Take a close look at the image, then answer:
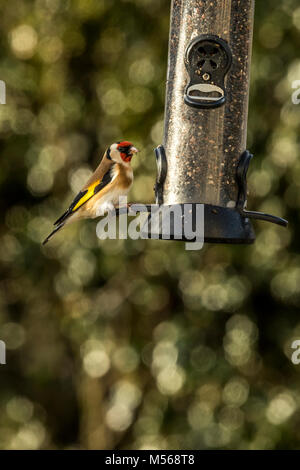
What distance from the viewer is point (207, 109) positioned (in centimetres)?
429

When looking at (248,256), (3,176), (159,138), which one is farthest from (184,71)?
(3,176)

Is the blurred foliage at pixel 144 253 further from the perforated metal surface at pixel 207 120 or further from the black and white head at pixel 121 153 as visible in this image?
the perforated metal surface at pixel 207 120

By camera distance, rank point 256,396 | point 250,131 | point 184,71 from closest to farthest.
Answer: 1. point 184,71
2. point 250,131
3. point 256,396

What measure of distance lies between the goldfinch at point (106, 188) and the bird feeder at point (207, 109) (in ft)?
0.98

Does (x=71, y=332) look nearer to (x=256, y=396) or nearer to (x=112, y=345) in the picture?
(x=112, y=345)

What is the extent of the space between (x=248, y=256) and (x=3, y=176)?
2.16 m

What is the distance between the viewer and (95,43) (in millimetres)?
6945

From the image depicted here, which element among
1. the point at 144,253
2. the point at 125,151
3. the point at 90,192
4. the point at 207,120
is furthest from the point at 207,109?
the point at 144,253

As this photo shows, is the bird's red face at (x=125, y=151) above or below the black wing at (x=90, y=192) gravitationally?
above

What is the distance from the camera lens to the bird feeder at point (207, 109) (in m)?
4.23

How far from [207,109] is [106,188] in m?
0.73

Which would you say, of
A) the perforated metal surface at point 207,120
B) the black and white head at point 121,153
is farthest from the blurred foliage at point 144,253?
the perforated metal surface at point 207,120

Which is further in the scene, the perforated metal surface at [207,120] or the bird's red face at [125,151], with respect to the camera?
the bird's red face at [125,151]

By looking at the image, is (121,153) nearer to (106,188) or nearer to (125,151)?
(125,151)
